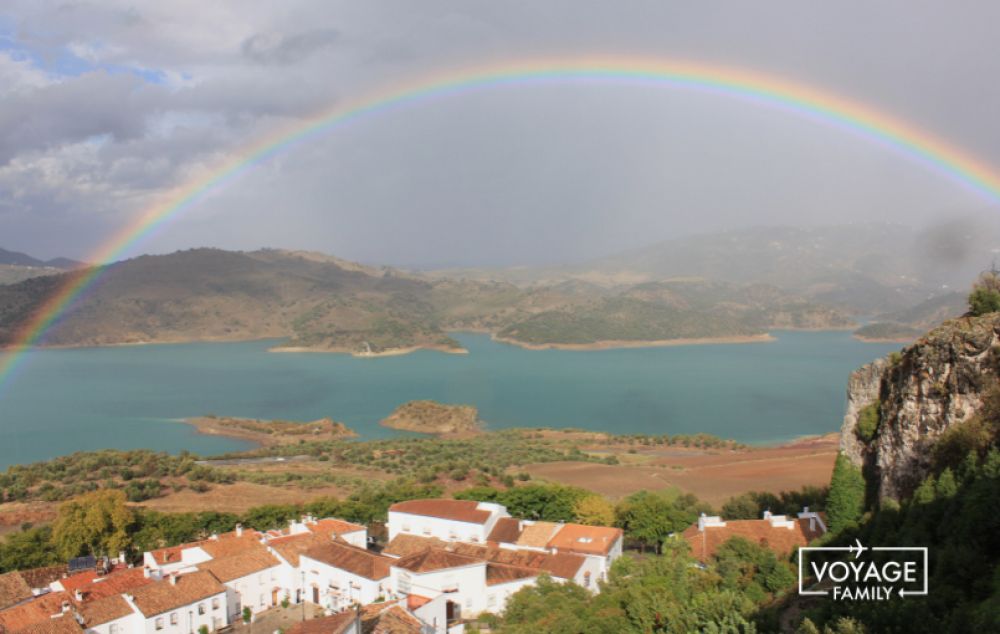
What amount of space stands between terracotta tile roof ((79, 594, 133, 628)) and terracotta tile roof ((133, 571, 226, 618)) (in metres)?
0.23

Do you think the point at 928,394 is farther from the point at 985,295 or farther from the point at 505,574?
the point at 505,574

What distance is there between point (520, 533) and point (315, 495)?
11.1 m

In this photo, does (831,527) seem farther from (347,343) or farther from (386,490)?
(347,343)

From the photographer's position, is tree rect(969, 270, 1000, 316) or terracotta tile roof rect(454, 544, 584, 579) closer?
tree rect(969, 270, 1000, 316)

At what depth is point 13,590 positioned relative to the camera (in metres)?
13.8

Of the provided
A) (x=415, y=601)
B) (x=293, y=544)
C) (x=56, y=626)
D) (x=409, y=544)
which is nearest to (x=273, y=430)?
(x=293, y=544)

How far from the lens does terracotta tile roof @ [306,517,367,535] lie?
1834 centimetres

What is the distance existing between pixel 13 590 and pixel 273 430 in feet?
123

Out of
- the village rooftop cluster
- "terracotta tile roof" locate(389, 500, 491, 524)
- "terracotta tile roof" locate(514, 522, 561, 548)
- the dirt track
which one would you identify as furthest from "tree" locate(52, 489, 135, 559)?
the dirt track

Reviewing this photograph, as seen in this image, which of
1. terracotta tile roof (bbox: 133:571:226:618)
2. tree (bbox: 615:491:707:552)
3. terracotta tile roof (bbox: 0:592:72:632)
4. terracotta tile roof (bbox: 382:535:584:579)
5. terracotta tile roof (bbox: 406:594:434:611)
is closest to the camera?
terracotta tile roof (bbox: 0:592:72:632)

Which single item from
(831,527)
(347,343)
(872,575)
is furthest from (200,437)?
(347,343)

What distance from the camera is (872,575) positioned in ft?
25.8

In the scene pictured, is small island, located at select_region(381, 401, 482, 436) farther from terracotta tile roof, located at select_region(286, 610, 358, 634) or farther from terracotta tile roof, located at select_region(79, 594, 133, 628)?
terracotta tile roof, located at select_region(286, 610, 358, 634)

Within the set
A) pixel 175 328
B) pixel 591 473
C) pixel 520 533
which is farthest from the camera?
pixel 175 328
